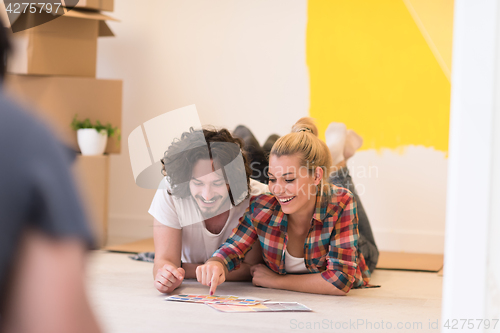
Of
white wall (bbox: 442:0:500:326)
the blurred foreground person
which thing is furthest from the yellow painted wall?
the blurred foreground person

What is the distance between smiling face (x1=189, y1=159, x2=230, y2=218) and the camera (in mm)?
1608

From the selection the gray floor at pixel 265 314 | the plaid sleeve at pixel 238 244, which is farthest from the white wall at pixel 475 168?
the plaid sleeve at pixel 238 244

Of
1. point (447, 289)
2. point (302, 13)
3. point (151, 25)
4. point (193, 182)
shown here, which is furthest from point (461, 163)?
point (151, 25)

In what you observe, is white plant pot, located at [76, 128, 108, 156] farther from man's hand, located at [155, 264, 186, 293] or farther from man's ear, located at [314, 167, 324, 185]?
man's ear, located at [314, 167, 324, 185]

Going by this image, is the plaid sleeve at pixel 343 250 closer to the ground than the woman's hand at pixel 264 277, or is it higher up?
higher up

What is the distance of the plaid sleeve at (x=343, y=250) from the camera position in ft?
5.12

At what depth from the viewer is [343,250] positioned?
156 cm

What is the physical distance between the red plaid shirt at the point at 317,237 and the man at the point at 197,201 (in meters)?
0.08

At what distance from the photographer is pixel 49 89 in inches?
104

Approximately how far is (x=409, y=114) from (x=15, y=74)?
213 cm

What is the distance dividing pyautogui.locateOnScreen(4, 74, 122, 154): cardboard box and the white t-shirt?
111cm

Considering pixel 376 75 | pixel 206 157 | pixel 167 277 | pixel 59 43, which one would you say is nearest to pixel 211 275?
pixel 167 277

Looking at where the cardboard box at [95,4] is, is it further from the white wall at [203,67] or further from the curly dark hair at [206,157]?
the curly dark hair at [206,157]

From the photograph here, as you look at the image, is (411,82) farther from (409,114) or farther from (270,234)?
(270,234)
